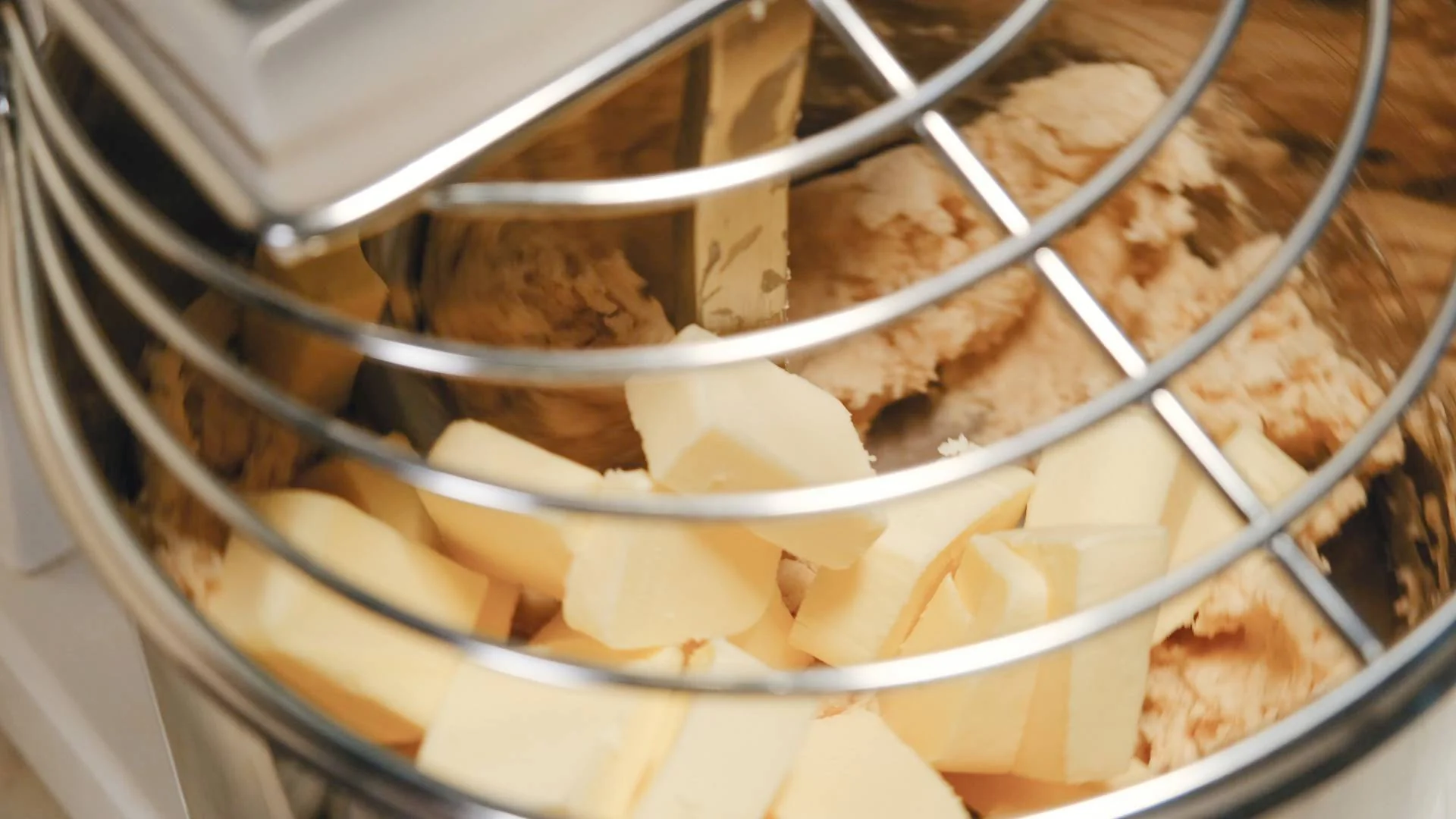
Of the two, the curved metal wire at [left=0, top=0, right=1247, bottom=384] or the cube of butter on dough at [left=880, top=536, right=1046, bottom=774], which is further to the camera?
the cube of butter on dough at [left=880, top=536, right=1046, bottom=774]

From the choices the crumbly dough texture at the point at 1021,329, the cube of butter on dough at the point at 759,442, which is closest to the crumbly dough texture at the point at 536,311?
the crumbly dough texture at the point at 1021,329

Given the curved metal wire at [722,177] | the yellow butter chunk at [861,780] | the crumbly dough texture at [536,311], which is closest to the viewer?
the curved metal wire at [722,177]

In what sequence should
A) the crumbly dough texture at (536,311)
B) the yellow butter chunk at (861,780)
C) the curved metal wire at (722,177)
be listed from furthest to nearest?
the crumbly dough texture at (536,311), the yellow butter chunk at (861,780), the curved metal wire at (722,177)

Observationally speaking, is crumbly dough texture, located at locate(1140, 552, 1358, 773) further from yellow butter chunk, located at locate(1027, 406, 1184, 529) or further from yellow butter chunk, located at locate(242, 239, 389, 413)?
yellow butter chunk, located at locate(242, 239, 389, 413)

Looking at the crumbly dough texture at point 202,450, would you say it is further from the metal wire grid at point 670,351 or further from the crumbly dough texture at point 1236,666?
the crumbly dough texture at point 1236,666

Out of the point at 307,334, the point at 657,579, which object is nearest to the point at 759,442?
the point at 657,579

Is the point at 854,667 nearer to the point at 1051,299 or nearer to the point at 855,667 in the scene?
the point at 855,667

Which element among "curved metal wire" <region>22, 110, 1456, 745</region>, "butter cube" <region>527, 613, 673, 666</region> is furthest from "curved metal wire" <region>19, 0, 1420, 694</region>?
"butter cube" <region>527, 613, 673, 666</region>

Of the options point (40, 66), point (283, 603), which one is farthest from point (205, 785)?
point (40, 66)
